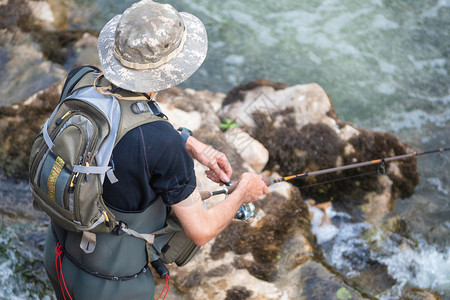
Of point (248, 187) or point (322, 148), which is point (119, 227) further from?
point (322, 148)

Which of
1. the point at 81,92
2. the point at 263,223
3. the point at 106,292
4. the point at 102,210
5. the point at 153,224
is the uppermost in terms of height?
the point at 81,92

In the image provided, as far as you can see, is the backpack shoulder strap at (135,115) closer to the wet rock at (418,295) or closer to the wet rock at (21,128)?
the wet rock at (21,128)

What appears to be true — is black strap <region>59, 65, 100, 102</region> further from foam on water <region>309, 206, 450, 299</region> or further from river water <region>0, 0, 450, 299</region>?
river water <region>0, 0, 450, 299</region>

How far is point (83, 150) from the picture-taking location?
88.3 inches

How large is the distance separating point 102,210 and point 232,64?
626 cm

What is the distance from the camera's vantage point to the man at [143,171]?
222cm

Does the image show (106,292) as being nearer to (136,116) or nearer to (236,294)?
(136,116)

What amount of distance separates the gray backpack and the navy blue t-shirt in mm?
48

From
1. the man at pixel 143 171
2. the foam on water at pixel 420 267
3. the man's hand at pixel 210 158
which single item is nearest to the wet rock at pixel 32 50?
the man's hand at pixel 210 158

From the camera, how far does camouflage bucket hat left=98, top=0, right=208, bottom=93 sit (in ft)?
7.50

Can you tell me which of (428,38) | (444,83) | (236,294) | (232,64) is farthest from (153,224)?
(428,38)

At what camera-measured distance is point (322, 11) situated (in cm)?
928

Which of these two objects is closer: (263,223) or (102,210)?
(102,210)

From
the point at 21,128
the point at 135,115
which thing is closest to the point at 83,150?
the point at 135,115
